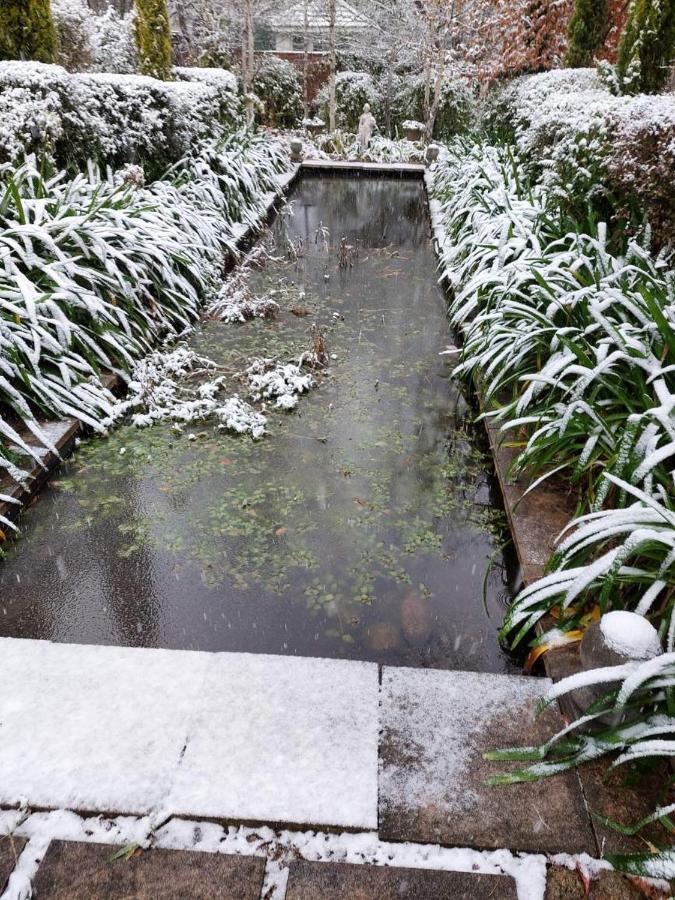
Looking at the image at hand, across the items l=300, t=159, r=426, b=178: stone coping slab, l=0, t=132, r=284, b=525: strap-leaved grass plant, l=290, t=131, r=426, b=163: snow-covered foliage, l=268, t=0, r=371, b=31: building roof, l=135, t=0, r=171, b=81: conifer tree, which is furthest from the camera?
l=268, t=0, r=371, b=31: building roof

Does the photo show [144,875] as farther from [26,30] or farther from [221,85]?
[221,85]

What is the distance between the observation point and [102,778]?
1467 mm

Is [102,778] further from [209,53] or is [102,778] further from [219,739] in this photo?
[209,53]

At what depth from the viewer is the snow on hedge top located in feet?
4.75

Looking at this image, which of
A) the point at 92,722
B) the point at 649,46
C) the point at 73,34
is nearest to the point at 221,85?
the point at 73,34

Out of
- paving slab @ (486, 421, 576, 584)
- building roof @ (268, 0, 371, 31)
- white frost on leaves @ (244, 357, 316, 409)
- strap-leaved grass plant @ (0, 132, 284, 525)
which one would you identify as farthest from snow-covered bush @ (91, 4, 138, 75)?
paving slab @ (486, 421, 576, 584)

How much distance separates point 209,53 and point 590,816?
1773 centimetres

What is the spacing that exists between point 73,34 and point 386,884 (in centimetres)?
1206

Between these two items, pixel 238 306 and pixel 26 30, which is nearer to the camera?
pixel 238 306

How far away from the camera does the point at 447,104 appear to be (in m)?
15.5

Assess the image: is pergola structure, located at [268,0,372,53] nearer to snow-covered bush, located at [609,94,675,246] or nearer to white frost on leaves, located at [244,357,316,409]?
snow-covered bush, located at [609,94,675,246]

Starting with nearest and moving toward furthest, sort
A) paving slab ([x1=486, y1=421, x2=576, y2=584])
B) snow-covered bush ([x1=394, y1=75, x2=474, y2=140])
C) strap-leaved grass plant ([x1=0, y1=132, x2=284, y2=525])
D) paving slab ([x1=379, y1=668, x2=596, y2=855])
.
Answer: paving slab ([x1=379, y1=668, x2=596, y2=855])
paving slab ([x1=486, y1=421, x2=576, y2=584])
strap-leaved grass plant ([x1=0, y1=132, x2=284, y2=525])
snow-covered bush ([x1=394, y1=75, x2=474, y2=140])

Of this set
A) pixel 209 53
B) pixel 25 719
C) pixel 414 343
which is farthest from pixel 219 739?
pixel 209 53

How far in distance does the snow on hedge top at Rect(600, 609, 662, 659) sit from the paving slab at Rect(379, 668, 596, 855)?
0.36 meters
